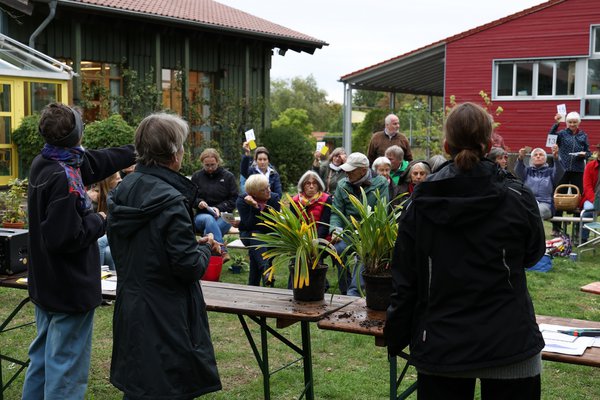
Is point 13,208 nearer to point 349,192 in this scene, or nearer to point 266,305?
point 349,192

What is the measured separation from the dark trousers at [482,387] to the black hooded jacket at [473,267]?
11 centimetres

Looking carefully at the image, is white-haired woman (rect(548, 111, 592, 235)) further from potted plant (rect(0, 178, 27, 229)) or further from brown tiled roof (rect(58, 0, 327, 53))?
brown tiled roof (rect(58, 0, 327, 53))

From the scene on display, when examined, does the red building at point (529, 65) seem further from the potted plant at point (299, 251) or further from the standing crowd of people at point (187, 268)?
the standing crowd of people at point (187, 268)

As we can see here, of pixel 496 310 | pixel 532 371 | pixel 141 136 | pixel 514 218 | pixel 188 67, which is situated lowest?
pixel 532 371

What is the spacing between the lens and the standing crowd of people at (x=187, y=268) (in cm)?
270

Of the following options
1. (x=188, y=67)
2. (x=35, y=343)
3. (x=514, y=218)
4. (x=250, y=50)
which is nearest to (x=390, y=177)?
(x=35, y=343)

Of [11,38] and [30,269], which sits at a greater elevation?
[11,38]

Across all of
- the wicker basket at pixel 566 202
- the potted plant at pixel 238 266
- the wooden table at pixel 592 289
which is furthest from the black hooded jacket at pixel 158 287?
the wicker basket at pixel 566 202

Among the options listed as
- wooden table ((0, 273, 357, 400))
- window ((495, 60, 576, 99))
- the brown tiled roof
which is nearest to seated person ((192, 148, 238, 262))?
wooden table ((0, 273, 357, 400))

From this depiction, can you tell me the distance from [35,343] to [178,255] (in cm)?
138

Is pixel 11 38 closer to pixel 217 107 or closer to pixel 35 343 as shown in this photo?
pixel 217 107

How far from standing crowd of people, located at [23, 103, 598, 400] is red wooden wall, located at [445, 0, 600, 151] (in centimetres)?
2021

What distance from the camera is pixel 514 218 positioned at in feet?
8.90

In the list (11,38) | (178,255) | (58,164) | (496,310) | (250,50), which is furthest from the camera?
(250,50)
